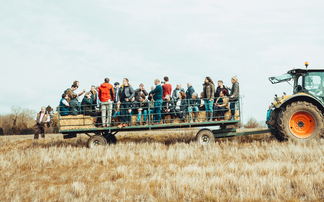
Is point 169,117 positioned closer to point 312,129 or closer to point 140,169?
point 140,169

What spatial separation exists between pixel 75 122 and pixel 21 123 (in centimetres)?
4020

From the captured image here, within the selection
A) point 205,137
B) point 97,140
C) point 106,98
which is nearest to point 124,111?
point 106,98

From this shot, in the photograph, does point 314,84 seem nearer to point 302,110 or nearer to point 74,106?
point 302,110

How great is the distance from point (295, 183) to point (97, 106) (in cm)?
776

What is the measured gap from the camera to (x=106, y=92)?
1073 centimetres

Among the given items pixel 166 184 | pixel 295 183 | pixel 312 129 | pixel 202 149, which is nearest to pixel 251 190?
pixel 295 183

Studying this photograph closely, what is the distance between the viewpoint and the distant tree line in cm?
4278

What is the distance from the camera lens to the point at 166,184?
207 inches

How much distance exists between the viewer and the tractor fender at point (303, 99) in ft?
30.9

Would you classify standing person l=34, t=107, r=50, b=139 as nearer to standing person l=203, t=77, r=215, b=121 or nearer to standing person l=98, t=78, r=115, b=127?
standing person l=98, t=78, r=115, b=127

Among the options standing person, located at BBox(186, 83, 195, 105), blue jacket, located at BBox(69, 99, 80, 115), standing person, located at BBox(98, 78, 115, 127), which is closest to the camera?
standing person, located at BBox(98, 78, 115, 127)

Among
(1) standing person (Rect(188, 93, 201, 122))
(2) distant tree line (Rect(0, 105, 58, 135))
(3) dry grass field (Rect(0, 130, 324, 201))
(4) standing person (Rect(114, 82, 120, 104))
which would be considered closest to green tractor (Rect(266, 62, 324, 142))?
(3) dry grass field (Rect(0, 130, 324, 201))

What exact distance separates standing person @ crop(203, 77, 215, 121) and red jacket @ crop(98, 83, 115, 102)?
357 centimetres

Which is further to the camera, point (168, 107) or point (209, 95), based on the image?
point (168, 107)
